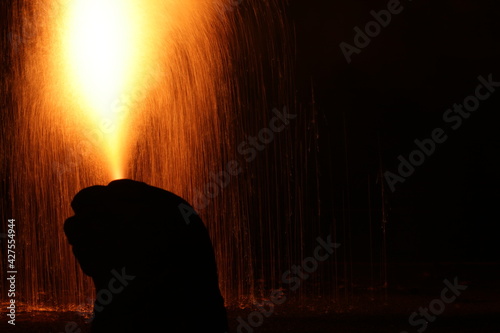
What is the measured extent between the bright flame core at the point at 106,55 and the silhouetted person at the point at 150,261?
1048cm

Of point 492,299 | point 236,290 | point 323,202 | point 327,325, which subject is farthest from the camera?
point 323,202

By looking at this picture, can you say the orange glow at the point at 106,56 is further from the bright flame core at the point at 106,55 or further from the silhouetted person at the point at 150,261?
the silhouetted person at the point at 150,261

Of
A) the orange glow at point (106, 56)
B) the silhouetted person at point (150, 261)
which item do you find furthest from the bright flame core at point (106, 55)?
the silhouetted person at point (150, 261)

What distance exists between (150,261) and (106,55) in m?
10.9

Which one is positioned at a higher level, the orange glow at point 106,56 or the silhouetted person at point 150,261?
the orange glow at point 106,56

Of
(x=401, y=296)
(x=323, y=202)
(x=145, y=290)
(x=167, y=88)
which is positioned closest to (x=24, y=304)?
(x=167, y=88)

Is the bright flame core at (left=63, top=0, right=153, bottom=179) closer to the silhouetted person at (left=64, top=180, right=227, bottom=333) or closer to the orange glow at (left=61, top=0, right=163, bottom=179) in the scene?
the orange glow at (left=61, top=0, right=163, bottom=179)

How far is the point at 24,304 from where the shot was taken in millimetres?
12469

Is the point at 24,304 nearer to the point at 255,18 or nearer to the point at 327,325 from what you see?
the point at 327,325

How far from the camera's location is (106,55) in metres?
13.7

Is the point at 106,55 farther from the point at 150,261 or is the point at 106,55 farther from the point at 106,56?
the point at 150,261

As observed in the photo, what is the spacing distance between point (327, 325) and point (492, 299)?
3.64 meters

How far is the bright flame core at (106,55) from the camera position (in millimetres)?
13625

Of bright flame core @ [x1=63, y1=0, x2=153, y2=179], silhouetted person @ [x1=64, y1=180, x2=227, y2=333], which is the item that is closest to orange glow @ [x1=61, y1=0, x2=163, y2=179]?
bright flame core @ [x1=63, y1=0, x2=153, y2=179]
